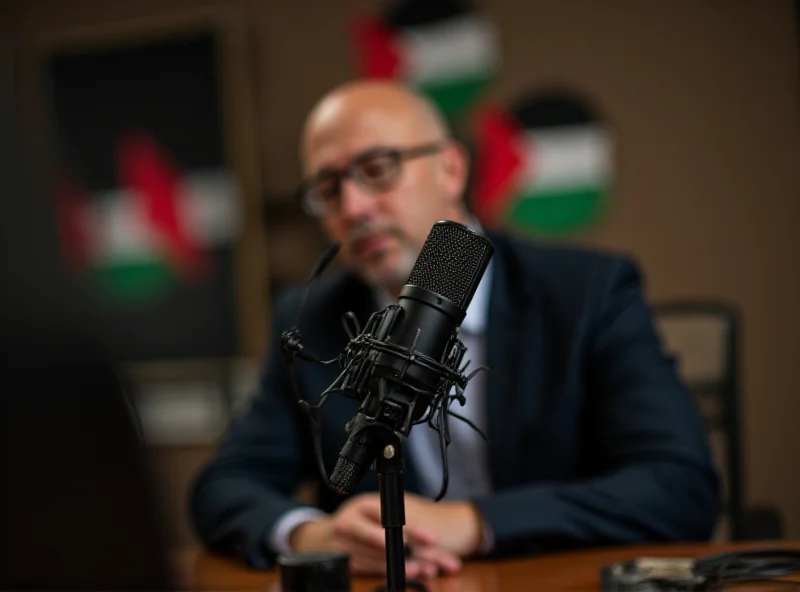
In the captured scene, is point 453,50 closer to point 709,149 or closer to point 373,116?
point 709,149

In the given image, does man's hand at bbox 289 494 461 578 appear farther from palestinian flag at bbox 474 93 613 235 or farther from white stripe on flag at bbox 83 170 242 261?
white stripe on flag at bbox 83 170 242 261

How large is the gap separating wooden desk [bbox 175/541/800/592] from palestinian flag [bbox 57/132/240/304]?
233 cm

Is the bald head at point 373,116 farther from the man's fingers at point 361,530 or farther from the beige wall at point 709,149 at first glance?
the beige wall at point 709,149

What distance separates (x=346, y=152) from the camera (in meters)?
1.56

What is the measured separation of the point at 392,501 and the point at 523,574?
1.64 feet

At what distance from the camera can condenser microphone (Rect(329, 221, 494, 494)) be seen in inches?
26.5


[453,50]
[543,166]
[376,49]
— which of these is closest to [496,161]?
[543,166]

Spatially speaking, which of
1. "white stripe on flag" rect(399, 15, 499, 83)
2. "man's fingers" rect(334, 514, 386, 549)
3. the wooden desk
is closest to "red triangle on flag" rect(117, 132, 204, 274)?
"white stripe on flag" rect(399, 15, 499, 83)

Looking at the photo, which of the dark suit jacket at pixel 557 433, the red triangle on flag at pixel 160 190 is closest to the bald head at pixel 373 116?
the dark suit jacket at pixel 557 433

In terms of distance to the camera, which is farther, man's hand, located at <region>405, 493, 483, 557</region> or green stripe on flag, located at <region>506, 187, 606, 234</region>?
green stripe on flag, located at <region>506, 187, 606, 234</region>

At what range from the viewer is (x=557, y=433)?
153 cm

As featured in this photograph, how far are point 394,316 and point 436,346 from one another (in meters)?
0.04

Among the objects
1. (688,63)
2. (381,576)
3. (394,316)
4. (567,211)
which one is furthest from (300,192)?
(688,63)

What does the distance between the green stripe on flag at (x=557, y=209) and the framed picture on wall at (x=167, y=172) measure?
102 centimetres
